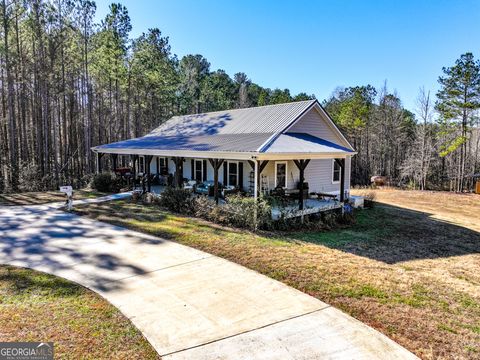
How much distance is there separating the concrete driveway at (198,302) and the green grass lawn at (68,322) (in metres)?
0.24

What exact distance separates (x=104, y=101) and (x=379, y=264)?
32.8 metres

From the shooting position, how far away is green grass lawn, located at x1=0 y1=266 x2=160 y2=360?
394 cm

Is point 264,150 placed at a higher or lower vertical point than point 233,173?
higher

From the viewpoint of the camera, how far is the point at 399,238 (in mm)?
11336

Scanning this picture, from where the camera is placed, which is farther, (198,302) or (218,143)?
(218,143)

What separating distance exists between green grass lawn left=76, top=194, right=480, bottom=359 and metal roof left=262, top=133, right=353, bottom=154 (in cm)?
319

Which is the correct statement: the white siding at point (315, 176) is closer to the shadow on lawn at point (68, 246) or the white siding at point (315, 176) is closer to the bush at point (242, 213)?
the bush at point (242, 213)

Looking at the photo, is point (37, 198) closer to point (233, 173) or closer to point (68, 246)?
point (68, 246)

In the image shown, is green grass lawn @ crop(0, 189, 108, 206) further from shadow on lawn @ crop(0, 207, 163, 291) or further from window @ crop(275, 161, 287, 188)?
window @ crop(275, 161, 287, 188)

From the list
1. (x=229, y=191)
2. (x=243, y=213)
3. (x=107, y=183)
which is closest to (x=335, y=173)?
(x=229, y=191)

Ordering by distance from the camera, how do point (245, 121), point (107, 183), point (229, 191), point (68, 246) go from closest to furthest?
point (68, 246)
point (229, 191)
point (245, 121)
point (107, 183)

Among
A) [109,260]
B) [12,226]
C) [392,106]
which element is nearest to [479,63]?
[392,106]

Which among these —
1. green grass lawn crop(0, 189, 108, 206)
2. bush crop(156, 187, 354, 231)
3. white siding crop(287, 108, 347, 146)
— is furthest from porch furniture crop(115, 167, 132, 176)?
white siding crop(287, 108, 347, 146)

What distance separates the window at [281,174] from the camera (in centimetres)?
1456
